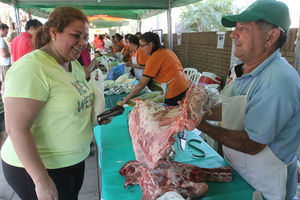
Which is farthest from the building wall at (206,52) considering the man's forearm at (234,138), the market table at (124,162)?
the man's forearm at (234,138)

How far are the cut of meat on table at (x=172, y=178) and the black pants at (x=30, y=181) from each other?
→ 0.40 m

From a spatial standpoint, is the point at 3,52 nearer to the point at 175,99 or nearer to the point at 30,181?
the point at 175,99

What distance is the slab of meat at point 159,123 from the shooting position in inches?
39.6

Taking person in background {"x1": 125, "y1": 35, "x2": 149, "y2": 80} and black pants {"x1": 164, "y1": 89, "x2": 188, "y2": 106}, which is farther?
person in background {"x1": 125, "y1": 35, "x2": 149, "y2": 80}

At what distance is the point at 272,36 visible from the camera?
52.4 inches

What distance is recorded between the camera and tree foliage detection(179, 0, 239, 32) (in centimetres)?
731

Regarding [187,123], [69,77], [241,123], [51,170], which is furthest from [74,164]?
[241,123]

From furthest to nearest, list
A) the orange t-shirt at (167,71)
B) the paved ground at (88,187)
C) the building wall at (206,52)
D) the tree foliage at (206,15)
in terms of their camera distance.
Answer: the tree foliage at (206,15) < the building wall at (206,52) < the orange t-shirt at (167,71) < the paved ground at (88,187)

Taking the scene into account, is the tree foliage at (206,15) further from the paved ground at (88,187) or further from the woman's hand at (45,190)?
the woman's hand at (45,190)

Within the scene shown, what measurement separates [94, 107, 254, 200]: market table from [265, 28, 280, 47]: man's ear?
1010mm

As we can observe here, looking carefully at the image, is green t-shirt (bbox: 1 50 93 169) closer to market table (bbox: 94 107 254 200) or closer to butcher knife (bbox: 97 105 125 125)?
butcher knife (bbox: 97 105 125 125)

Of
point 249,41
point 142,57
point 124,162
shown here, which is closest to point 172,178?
point 124,162

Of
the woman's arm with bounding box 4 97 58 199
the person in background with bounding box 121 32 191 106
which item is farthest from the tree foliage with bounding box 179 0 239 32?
the woman's arm with bounding box 4 97 58 199

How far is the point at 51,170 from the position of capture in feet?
4.39
